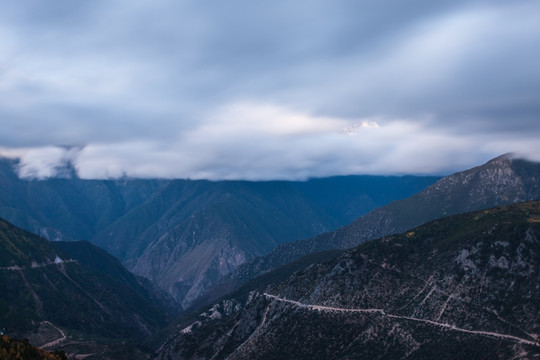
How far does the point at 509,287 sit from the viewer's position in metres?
184

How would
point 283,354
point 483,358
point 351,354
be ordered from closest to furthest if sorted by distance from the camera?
point 483,358 < point 351,354 < point 283,354

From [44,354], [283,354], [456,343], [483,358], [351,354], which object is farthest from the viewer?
[283,354]

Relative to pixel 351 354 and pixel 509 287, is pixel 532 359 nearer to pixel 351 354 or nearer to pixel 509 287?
pixel 509 287

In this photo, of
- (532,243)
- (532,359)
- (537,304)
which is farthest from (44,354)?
(532,243)

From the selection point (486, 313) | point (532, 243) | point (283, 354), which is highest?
point (532, 243)

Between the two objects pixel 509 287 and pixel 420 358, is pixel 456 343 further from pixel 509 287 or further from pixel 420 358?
pixel 509 287

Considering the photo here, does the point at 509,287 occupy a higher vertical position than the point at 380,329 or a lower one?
higher

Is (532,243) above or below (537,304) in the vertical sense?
above

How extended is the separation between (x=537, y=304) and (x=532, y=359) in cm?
2707

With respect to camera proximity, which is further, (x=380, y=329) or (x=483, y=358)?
(x=380, y=329)

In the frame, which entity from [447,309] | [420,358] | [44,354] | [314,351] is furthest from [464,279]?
[44,354]

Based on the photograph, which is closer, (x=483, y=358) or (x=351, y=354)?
(x=483, y=358)

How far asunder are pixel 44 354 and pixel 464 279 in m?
136

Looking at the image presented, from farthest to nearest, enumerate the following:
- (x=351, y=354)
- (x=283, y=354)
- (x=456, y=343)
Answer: (x=283, y=354) < (x=351, y=354) < (x=456, y=343)
